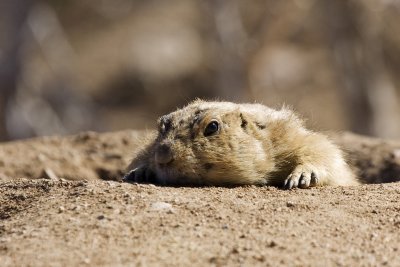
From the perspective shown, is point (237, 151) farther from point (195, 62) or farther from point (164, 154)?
point (195, 62)

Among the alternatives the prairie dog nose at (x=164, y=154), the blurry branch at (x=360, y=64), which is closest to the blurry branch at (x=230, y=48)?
the blurry branch at (x=360, y=64)

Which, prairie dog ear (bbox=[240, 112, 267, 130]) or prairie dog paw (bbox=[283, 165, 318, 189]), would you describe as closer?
prairie dog paw (bbox=[283, 165, 318, 189])

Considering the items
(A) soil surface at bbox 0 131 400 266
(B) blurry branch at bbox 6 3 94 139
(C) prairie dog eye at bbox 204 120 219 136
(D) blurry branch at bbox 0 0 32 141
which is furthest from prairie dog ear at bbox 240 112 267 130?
(D) blurry branch at bbox 0 0 32 141

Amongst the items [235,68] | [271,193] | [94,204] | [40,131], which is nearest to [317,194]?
[271,193]

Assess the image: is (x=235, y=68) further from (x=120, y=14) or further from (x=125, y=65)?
(x=120, y=14)

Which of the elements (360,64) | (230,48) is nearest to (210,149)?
(360,64)

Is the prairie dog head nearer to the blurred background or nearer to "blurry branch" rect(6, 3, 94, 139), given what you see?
the blurred background

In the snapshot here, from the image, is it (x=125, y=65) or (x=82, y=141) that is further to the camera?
(x=125, y=65)
